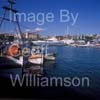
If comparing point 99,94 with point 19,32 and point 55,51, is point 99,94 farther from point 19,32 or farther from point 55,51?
point 19,32

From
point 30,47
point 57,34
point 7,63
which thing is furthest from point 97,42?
point 7,63

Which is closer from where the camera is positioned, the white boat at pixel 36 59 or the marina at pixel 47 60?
the marina at pixel 47 60

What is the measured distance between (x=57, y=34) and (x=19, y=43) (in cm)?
52

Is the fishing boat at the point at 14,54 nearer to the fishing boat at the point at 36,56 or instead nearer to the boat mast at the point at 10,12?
the fishing boat at the point at 36,56

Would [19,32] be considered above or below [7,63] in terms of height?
above

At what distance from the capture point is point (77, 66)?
4504 mm

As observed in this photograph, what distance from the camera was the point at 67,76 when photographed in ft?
14.6

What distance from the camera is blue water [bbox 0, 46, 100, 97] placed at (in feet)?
14.5

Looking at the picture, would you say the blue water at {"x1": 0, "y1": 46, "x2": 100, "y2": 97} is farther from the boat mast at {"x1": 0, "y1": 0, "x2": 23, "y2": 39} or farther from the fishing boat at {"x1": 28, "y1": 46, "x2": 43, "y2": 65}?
the boat mast at {"x1": 0, "y1": 0, "x2": 23, "y2": 39}

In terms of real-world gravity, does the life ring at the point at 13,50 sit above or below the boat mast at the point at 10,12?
below

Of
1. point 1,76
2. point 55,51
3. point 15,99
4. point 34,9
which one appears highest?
point 34,9

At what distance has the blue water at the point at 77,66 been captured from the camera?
14.5 ft

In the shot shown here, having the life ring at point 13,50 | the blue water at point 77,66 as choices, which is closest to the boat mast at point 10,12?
the life ring at point 13,50

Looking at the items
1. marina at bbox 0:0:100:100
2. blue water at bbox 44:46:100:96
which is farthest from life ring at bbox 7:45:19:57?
blue water at bbox 44:46:100:96
